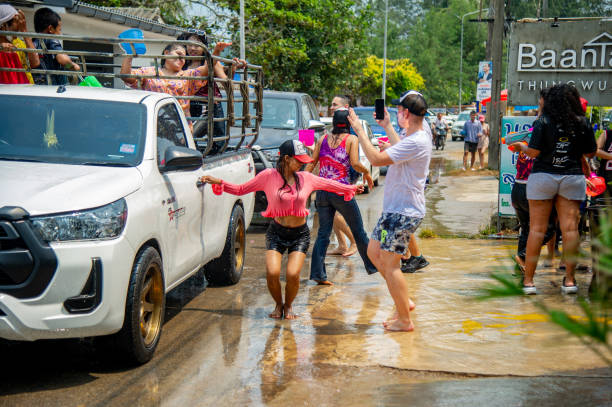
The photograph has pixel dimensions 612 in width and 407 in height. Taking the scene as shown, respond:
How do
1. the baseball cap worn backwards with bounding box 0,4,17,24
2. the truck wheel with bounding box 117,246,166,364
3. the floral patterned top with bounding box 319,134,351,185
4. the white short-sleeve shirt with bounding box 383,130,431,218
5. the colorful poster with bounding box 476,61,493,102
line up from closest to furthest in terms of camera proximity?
the truck wheel with bounding box 117,246,166,364
the white short-sleeve shirt with bounding box 383,130,431,218
the baseball cap worn backwards with bounding box 0,4,17,24
the floral patterned top with bounding box 319,134,351,185
the colorful poster with bounding box 476,61,493,102

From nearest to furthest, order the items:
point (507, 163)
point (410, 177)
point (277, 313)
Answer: point (410, 177) → point (277, 313) → point (507, 163)

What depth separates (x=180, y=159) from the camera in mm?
5465

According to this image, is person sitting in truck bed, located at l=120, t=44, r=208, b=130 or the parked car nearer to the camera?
person sitting in truck bed, located at l=120, t=44, r=208, b=130

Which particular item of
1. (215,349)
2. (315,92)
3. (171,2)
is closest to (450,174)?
(315,92)

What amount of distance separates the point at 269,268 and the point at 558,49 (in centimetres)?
670

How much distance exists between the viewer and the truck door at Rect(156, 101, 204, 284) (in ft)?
18.3

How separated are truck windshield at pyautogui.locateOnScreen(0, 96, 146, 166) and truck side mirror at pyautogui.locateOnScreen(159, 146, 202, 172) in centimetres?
21

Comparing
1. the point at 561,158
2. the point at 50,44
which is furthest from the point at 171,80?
the point at 561,158

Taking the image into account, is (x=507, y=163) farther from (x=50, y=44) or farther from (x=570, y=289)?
(x=50, y=44)

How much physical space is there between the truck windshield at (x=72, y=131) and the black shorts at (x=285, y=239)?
154 centimetres

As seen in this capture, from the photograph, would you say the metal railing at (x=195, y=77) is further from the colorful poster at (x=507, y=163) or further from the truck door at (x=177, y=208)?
the colorful poster at (x=507, y=163)

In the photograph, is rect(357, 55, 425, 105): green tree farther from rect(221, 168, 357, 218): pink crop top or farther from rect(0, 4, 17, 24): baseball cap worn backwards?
rect(221, 168, 357, 218): pink crop top

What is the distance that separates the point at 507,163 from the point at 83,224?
7.30 meters

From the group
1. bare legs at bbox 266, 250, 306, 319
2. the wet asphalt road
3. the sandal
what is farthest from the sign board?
bare legs at bbox 266, 250, 306, 319
